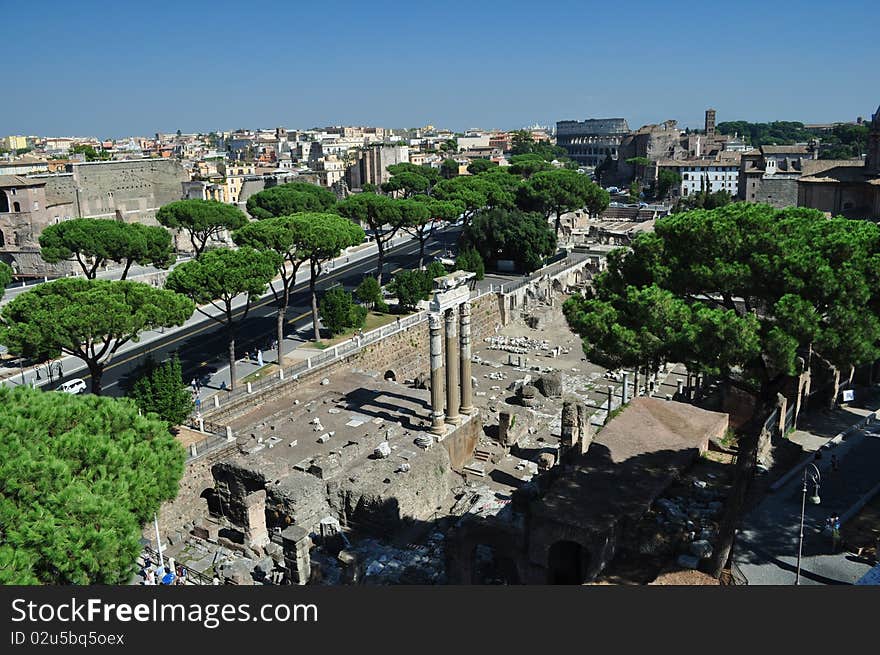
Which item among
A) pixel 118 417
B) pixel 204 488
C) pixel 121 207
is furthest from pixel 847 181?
pixel 121 207

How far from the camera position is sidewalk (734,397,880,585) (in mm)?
15328

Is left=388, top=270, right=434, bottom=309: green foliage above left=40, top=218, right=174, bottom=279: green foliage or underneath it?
underneath

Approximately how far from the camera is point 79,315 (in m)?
22.0

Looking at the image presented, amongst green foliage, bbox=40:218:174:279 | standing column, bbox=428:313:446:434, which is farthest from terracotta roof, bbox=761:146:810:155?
standing column, bbox=428:313:446:434

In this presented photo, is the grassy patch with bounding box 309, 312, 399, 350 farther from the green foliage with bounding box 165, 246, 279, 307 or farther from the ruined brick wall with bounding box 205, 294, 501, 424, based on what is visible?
the green foliage with bounding box 165, 246, 279, 307

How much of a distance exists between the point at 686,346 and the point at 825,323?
234 centimetres

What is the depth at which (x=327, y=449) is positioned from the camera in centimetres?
2461

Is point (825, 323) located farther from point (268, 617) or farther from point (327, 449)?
point (327, 449)

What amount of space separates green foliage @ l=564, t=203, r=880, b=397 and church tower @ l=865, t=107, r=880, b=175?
47.1 m

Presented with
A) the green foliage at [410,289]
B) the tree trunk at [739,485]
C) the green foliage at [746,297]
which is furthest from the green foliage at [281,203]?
the tree trunk at [739,485]

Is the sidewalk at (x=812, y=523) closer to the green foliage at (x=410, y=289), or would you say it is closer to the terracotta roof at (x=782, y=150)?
the green foliage at (x=410, y=289)

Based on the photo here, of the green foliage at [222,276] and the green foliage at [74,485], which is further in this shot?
the green foliage at [222,276]

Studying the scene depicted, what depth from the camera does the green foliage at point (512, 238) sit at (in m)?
53.5

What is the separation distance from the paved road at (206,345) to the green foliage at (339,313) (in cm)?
174
